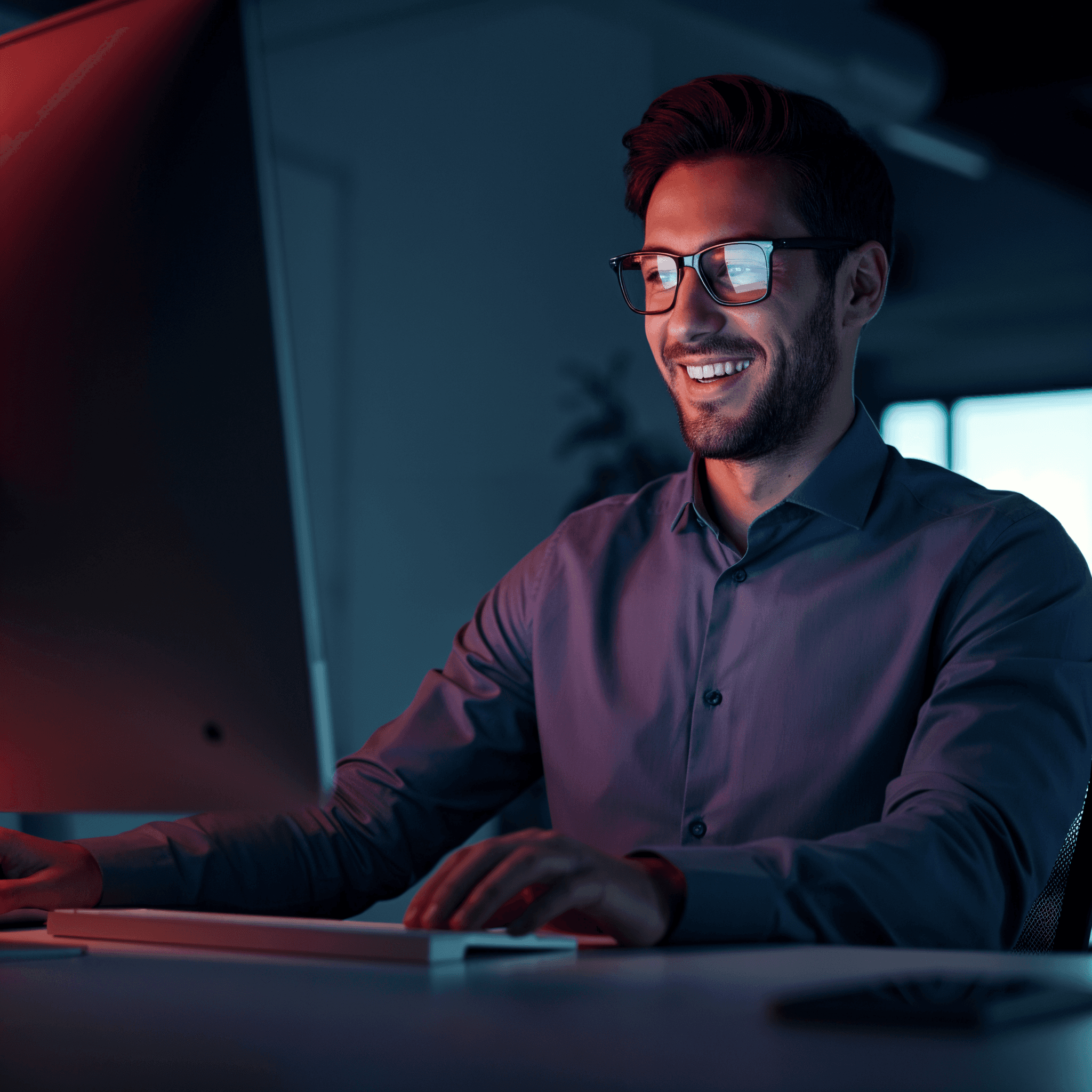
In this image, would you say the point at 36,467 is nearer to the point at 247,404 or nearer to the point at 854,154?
the point at 247,404

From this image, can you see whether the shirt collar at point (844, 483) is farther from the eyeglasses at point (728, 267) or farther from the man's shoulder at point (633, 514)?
the eyeglasses at point (728, 267)

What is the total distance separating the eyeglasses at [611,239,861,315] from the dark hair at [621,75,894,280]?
6 cm

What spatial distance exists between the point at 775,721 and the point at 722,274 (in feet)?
1.87

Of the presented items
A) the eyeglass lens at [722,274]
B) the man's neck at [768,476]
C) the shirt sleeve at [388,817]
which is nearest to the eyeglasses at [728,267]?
the eyeglass lens at [722,274]

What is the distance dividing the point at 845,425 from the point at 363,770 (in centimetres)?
79

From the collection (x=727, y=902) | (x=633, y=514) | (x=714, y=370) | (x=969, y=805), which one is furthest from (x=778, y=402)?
(x=727, y=902)

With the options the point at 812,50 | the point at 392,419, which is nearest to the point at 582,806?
the point at 392,419

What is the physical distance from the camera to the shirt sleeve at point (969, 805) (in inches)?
38.1

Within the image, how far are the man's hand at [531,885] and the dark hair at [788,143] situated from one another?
102 cm

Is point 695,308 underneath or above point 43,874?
above

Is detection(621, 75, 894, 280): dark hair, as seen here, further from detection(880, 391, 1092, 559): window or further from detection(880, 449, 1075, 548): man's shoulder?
detection(880, 391, 1092, 559): window

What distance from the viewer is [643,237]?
5.74 ft

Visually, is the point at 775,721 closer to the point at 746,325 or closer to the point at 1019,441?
the point at 746,325

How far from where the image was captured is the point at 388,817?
1.51m
